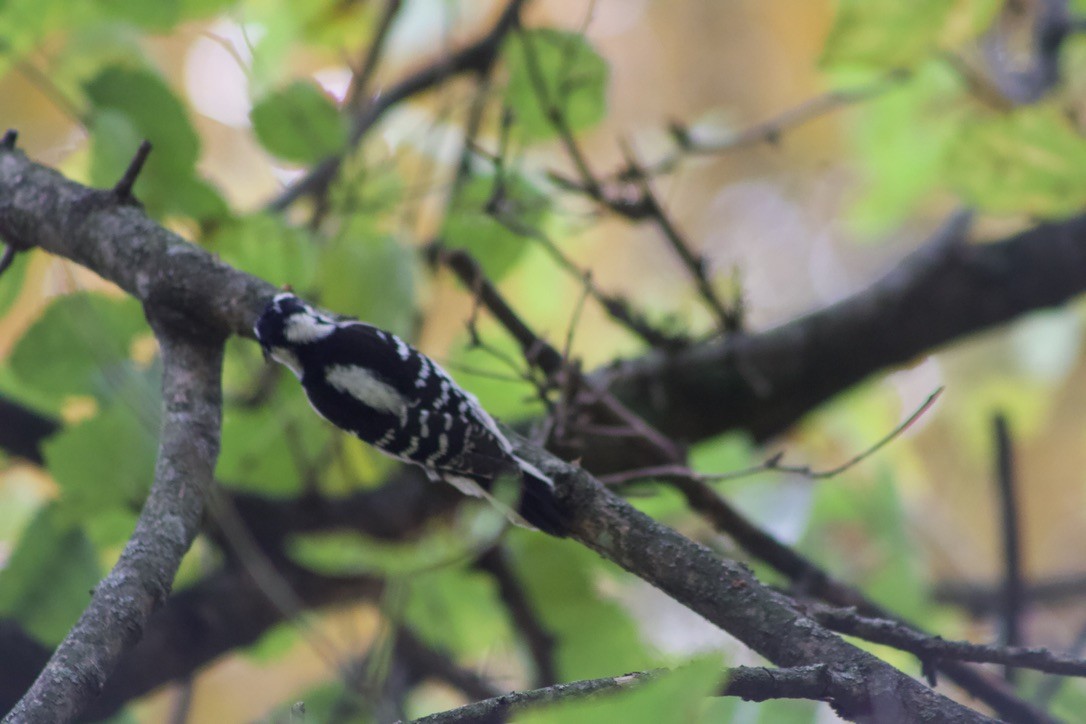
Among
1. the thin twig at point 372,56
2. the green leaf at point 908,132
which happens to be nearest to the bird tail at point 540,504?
the thin twig at point 372,56

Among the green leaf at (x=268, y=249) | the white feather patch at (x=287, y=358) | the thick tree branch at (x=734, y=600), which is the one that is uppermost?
the green leaf at (x=268, y=249)

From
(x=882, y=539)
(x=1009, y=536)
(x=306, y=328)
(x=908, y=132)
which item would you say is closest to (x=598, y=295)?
(x=306, y=328)

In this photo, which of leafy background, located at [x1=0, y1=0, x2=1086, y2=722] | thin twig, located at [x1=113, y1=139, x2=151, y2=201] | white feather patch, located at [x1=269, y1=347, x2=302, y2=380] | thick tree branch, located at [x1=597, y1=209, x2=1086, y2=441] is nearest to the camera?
thin twig, located at [x1=113, y1=139, x2=151, y2=201]

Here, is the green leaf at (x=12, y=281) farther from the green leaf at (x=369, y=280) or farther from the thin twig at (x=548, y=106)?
the thin twig at (x=548, y=106)

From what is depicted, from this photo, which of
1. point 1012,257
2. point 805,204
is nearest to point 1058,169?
point 1012,257

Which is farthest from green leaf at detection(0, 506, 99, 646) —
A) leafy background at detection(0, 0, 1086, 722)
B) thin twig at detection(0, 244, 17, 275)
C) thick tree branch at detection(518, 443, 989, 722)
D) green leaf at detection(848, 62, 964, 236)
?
green leaf at detection(848, 62, 964, 236)

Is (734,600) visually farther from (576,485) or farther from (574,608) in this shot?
(574,608)

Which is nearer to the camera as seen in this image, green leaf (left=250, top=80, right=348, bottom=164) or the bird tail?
the bird tail

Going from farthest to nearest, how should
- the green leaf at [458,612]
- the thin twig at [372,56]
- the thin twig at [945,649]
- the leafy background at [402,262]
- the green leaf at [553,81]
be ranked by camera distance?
the thin twig at [372,56], the green leaf at [458,612], the green leaf at [553,81], the leafy background at [402,262], the thin twig at [945,649]

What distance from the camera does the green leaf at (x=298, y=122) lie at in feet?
3.34

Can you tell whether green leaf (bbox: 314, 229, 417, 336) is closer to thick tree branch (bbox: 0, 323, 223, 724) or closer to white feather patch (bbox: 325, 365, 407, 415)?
white feather patch (bbox: 325, 365, 407, 415)

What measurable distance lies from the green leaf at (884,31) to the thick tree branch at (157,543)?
2.40 feet

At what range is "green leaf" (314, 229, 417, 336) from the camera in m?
1.03

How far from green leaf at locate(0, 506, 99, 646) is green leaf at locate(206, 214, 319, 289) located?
11.3 inches
